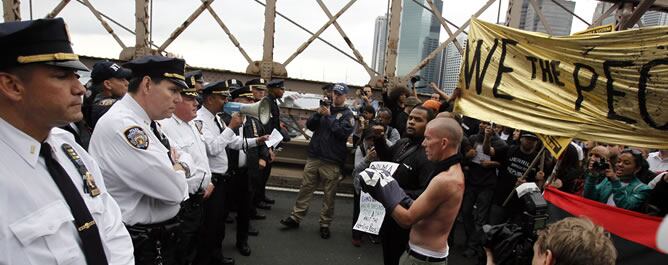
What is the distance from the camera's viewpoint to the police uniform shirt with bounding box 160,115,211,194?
118 inches

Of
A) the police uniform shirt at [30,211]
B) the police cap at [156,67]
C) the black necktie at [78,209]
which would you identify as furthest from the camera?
the police cap at [156,67]

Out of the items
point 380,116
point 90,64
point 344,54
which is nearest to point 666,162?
point 380,116

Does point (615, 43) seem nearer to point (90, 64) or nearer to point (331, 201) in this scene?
point (331, 201)

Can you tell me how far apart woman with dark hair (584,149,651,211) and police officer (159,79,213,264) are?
144 inches

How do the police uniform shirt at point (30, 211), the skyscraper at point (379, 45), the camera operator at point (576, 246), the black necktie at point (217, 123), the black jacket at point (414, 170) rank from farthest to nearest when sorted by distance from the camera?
1. the skyscraper at point (379, 45)
2. the black necktie at point (217, 123)
3. the black jacket at point (414, 170)
4. the camera operator at point (576, 246)
5. the police uniform shirt at point (30, 211)

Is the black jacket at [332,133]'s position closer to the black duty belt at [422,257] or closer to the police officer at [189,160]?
the police officer at [189,160]

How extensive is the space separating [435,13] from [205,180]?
5.35 metres

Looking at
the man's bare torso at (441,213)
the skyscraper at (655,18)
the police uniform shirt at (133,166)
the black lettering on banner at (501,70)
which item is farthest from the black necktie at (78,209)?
the skyscraper at (655,18)

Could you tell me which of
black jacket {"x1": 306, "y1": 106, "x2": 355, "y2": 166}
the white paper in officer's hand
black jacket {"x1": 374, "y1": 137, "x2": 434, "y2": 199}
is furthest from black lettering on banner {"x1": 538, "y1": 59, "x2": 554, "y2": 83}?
the white paper in officer's hand

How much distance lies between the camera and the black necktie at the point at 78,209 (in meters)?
1.39

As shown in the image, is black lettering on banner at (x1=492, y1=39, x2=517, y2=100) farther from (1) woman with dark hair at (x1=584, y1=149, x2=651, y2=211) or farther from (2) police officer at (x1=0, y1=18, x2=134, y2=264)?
(2) police officer at (x1=0, y1=18, x2=134, y2=264)

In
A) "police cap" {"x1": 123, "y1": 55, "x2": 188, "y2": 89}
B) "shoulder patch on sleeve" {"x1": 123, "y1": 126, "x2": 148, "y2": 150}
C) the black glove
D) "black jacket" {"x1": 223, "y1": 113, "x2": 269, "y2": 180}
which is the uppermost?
"police cap" {"x1": 123, "y1": 55, "x2": 188, "y2": 89}

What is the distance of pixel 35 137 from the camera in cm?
140

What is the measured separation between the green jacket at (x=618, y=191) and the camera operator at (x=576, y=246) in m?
2.38
